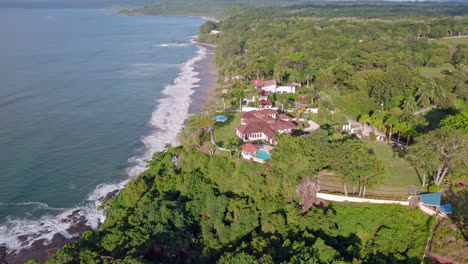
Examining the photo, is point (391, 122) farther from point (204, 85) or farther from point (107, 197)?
point (204, 85)

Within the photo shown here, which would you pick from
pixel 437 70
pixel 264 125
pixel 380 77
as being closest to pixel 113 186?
pixel 264 125

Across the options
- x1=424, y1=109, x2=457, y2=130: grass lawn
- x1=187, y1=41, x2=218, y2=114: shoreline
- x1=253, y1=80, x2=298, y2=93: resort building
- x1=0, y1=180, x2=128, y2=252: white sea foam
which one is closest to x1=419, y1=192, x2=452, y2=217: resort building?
x1=424, y1=109, x2=457, y2=130: grass lawn

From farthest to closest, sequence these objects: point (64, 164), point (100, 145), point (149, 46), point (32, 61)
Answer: point (149, 46) < point (32, 61) < point (100, 145) < point (64, 164)

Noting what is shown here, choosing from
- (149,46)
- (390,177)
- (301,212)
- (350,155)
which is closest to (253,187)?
(301,212)

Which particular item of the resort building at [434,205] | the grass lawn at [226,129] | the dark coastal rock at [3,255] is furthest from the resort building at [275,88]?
the dark coastal rock at [3,255]

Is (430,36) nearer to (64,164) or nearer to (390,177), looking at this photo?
(390,177)

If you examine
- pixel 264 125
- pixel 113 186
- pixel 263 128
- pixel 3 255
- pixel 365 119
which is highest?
pixel 264 125
